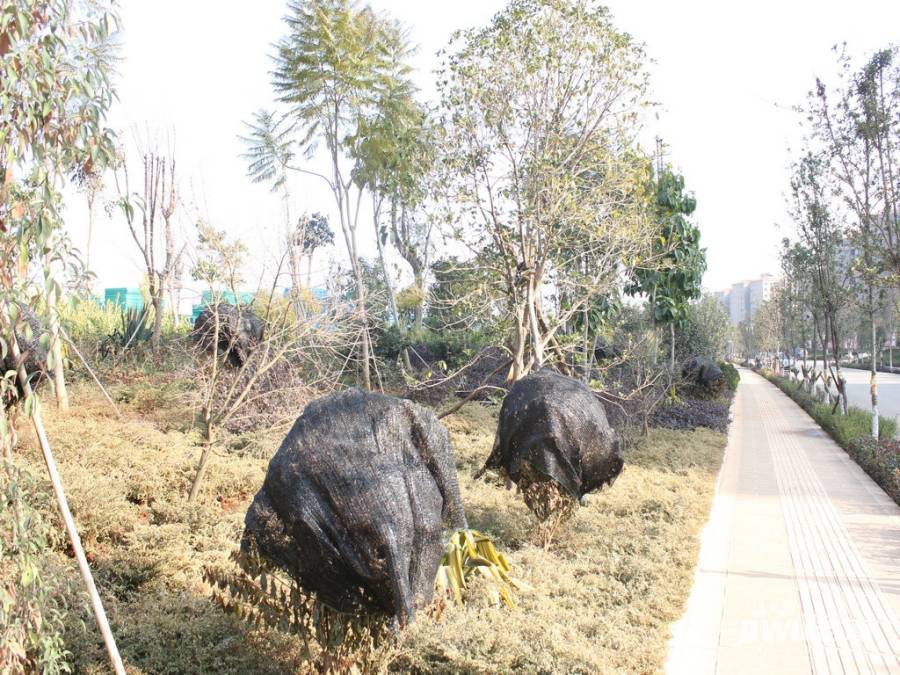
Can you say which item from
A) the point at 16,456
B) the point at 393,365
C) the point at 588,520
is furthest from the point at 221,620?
the point at 393,365

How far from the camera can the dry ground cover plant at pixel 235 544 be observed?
354cm

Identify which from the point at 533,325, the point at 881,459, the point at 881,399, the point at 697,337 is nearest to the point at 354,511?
the point at 533,325

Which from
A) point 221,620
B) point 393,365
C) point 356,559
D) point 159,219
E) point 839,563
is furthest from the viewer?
point 393,365

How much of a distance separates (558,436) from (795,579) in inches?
86.6

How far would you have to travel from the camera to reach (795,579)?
203 inches

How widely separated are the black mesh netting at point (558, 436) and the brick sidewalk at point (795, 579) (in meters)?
1.16

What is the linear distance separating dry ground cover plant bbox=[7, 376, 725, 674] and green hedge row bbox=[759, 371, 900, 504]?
2304mm

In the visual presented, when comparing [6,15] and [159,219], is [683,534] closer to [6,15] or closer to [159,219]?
[6,15]

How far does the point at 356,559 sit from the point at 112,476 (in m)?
4.31

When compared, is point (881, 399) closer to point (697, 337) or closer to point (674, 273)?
point (697, 337)

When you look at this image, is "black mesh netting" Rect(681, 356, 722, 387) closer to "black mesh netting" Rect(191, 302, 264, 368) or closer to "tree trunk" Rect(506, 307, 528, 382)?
"tree trunk" Rect(506, 307, 528, 382)

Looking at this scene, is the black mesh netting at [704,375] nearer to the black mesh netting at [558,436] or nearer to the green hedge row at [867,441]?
the green hedge row at [867,441]

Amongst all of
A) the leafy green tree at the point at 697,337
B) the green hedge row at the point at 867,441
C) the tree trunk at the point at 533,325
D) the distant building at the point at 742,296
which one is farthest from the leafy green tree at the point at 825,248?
the distant building at the point at 742,296

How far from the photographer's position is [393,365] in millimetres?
14836
